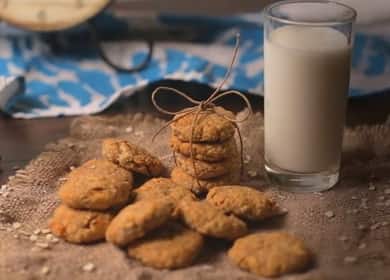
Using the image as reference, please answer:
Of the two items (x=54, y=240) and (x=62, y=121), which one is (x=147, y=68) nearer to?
(x=62, y=121)

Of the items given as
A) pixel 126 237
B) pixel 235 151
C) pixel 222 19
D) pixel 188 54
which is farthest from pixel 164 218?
pixel 222 19

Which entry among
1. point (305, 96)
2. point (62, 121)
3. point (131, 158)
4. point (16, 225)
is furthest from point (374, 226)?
point (62, 121)

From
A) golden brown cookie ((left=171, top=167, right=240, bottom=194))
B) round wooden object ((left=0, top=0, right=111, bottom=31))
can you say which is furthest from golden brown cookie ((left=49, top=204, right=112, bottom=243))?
round wooden object ((left=0, top=0, right=111, bottom=31))

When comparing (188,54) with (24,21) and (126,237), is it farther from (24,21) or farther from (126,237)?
(126,237)

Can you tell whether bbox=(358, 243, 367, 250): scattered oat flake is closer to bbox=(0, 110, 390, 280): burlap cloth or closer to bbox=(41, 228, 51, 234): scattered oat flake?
bbox=(0, 110, 390, 280): burlap cloth

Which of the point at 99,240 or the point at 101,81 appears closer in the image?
the point at 99,240

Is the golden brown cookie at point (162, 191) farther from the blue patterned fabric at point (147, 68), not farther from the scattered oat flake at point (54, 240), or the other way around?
the blue patterned fabric at point (147, 68)
